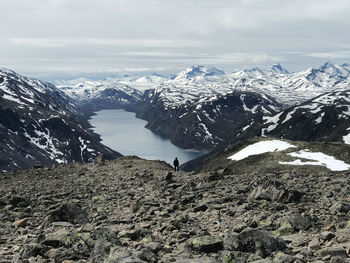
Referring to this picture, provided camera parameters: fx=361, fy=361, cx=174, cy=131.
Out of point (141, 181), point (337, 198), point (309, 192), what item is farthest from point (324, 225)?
A: point (141, 181)

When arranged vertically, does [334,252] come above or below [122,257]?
above

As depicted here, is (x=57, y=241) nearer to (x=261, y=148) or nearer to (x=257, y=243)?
(x=257, y=243)

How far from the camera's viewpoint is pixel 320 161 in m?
55.0

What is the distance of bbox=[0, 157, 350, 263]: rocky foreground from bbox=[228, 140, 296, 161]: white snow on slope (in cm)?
4210

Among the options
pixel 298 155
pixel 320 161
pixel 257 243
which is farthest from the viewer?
pixel 298 155

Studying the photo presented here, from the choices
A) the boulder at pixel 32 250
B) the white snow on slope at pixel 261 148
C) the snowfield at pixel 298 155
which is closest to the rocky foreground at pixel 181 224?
the boulder at pixel 32 250

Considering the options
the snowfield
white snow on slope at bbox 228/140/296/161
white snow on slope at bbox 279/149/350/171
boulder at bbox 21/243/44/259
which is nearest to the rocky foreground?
boulder at bbox 21/243/44/259

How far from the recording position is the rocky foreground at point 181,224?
10.7 meters

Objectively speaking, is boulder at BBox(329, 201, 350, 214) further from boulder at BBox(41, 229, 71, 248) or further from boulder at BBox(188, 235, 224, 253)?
boulder at BBox(41, 229, 71, 248)

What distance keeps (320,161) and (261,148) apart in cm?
1680

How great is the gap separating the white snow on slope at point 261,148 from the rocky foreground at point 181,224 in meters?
42.1

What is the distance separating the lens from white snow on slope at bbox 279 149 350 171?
52.0 meters

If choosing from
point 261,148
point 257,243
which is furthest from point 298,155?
point 257,243

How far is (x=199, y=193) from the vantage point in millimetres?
21562
